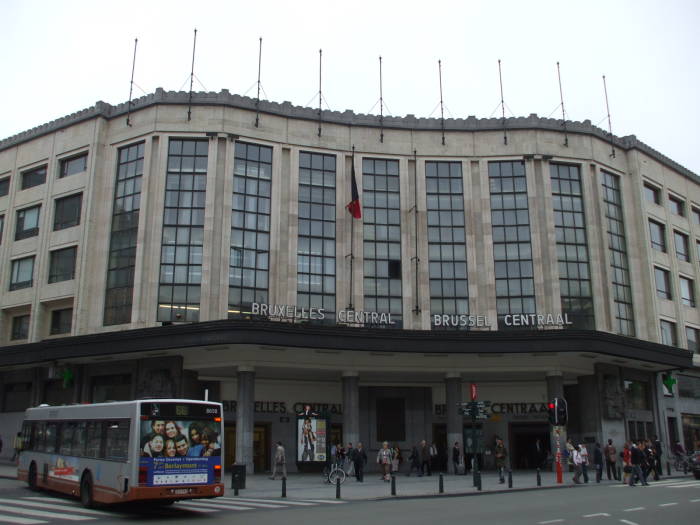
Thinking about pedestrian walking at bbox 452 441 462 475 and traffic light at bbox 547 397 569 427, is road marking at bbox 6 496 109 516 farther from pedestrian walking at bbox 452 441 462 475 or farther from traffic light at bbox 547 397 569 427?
pedestrian walking at bbox 452 441 462 475

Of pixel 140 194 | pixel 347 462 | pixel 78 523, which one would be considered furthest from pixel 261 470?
pixel 78 523

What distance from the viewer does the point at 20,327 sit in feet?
152

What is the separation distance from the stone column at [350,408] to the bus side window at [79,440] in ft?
60.1

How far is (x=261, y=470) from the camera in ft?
132

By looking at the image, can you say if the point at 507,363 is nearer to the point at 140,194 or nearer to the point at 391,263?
the point at 391,263

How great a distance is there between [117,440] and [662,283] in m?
42.5

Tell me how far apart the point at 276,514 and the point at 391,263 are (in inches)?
989

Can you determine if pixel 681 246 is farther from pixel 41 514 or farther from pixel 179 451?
pixel 41 514

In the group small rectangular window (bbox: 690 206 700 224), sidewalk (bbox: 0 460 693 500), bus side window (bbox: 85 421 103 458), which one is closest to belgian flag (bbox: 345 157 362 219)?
sidewalk (bbox: 0 460 693 500)

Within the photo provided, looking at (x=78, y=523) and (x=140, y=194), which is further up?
(x=140, y=194)

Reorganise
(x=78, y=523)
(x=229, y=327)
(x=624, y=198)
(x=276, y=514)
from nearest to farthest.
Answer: (x=78, y=523), (x=276, y=514), (x=229, y=327), (x=624, y=198)

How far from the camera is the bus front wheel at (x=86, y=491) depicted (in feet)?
64.5

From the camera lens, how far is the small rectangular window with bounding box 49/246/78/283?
4244 cm

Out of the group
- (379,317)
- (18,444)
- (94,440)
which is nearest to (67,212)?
(18,444)
